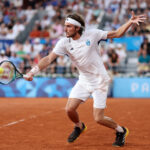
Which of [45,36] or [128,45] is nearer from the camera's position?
[128,45]

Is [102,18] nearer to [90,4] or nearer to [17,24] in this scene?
[90,4]

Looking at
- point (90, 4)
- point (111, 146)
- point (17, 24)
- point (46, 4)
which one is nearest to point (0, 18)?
point (17, 24)

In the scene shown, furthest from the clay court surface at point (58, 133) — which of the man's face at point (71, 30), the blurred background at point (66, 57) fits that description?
the blurred background at point (66, 57)

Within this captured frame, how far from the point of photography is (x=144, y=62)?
55.7 ft

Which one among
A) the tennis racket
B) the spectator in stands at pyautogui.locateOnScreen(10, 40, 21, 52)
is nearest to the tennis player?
the tennis racket

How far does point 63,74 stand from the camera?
58.8 feet

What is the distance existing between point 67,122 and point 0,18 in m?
16.8

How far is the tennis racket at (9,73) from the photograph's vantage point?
19.7 ft

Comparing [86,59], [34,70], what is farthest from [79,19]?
[34,70]

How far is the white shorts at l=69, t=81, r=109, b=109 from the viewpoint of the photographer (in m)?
5.85

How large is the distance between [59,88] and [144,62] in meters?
4.41

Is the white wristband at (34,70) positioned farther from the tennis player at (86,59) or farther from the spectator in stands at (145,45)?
the spectator in stands at (145,45)

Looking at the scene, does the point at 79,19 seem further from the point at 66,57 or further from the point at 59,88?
the point at 66,57

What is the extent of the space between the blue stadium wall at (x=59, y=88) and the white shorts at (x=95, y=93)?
11217 millimetres
